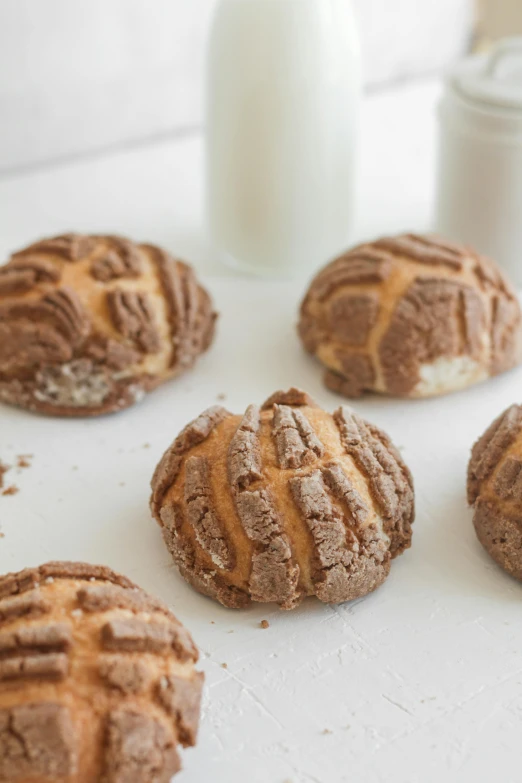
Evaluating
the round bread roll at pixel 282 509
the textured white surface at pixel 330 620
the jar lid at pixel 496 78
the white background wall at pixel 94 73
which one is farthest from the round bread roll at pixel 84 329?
the white background wall at pixel 94 73

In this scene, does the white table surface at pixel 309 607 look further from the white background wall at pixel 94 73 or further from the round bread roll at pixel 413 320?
the white background wall at pixel 94 73

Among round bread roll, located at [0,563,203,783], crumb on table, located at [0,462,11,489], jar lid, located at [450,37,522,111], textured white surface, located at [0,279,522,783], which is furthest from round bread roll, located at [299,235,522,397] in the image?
round bread roll, located at [0,563,203,783]

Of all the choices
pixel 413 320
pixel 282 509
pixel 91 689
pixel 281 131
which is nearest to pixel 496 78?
pixel 281 131

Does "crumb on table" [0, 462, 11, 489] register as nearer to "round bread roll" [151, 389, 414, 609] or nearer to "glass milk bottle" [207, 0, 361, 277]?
"round bread roll" [151, 389, 414, 609]

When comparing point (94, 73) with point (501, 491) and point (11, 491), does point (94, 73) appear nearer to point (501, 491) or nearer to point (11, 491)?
point (11, 491)

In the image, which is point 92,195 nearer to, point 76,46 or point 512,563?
point 76,46

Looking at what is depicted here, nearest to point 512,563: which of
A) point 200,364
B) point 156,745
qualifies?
point 156,745
